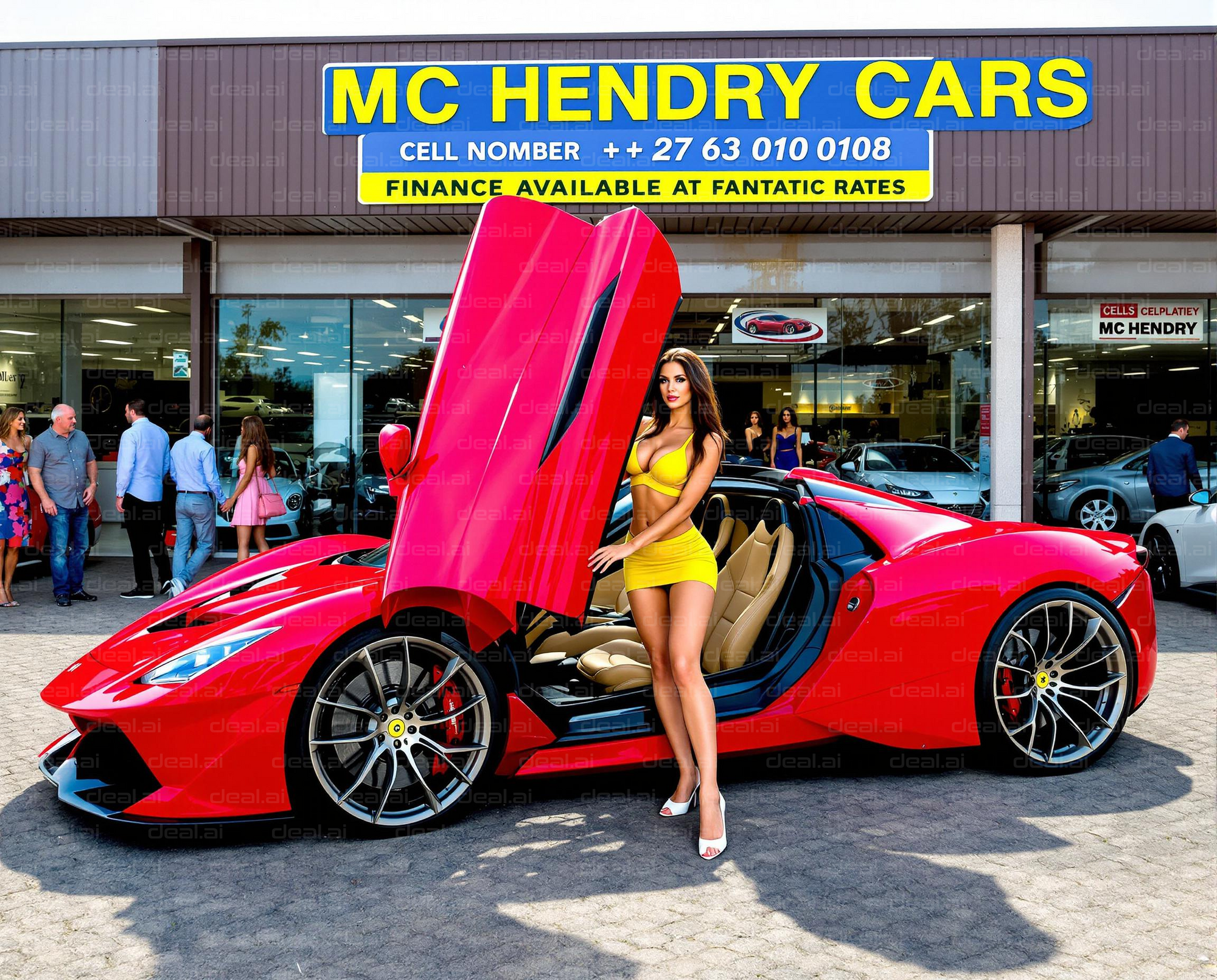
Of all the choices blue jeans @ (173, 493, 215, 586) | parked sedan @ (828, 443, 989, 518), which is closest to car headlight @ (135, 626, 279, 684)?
blue jeans @ (173, 493, 215, 586)

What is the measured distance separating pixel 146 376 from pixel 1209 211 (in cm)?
1279

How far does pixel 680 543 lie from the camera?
3.73m

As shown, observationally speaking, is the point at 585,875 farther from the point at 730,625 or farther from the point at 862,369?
the point at 862,369

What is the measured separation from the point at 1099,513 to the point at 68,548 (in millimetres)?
11331

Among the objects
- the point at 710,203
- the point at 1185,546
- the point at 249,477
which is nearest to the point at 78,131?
the point at 249,477

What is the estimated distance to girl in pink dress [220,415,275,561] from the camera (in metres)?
9.59

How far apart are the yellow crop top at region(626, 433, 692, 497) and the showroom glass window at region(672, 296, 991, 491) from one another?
8709 mm

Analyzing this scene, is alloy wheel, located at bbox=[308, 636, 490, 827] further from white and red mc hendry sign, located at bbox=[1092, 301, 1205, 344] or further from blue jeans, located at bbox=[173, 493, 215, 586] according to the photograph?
white and red mc hendry sign, located at bbox=[1092, 301, 1205, 344]

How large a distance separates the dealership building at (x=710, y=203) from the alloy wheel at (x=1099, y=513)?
0.91 metres

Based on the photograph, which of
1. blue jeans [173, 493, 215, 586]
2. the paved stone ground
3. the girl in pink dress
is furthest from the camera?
the girl in pink dress

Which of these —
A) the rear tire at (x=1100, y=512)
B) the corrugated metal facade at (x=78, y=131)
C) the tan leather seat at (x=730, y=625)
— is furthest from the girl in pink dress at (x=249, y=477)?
the rear tire at (x=1100, y=512)

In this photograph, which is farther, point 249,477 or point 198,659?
point 249,477

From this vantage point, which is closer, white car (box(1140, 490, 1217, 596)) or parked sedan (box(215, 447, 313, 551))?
white car (box(1140, 490, 1217, 596))

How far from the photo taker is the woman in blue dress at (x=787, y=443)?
40.3 feet
